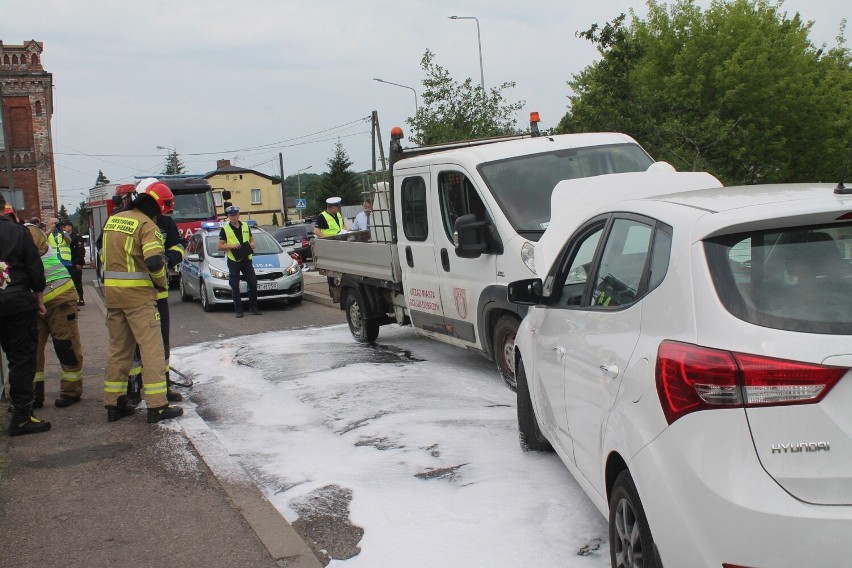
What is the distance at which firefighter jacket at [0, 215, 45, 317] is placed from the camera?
7.03m

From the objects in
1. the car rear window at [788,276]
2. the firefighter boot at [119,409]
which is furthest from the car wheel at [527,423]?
the firefighter boot at [119,409]

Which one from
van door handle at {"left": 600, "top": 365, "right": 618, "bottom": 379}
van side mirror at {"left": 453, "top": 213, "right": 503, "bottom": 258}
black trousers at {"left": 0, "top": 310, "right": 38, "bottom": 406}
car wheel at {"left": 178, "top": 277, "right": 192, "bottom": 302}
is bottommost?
car wheel at {"left": 178, "top": 277, "right": 192, "bottom": 302}

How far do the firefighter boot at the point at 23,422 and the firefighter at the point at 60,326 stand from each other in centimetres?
91

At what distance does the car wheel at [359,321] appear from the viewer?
10828mm

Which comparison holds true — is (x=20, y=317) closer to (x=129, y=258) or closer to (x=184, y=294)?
(x=129, y=258)

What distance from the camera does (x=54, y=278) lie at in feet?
26.3

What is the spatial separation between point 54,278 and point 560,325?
210 inches

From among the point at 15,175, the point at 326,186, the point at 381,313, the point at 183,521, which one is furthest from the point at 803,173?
the point at 326,186

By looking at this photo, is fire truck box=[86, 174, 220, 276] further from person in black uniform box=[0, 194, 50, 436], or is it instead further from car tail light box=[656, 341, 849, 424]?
car tail light box=[656, 341, 849, 424]

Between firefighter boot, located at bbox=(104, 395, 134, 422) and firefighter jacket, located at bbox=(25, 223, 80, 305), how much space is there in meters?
1.05

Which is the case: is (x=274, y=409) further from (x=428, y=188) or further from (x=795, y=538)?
(x=795, y=538)

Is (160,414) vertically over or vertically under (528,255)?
under

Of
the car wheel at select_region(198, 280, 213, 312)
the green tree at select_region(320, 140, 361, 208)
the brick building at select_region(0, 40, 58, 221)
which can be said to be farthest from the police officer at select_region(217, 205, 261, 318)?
the green tree at select_region(320, 140, 361, 208)

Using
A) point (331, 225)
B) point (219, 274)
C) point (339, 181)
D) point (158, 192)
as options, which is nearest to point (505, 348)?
point (158, 192)
